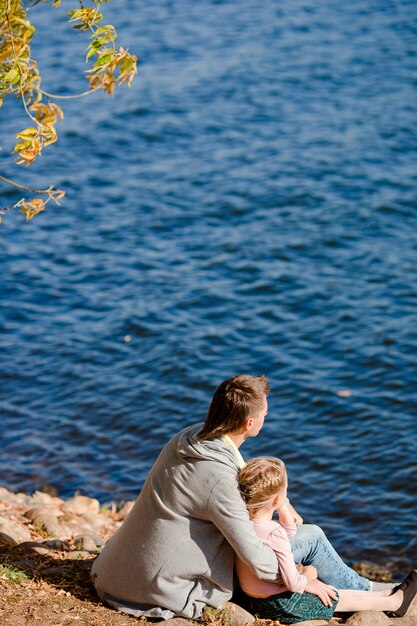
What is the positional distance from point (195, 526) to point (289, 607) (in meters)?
0.74

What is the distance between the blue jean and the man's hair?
866 mm

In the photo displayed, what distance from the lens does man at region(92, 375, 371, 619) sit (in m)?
5.22

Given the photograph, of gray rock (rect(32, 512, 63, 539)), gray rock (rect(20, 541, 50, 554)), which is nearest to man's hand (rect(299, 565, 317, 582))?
gray rock (rect(20, 541, 50, 554))

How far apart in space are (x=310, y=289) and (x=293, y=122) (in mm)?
6121

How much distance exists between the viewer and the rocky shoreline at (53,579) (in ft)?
17.9

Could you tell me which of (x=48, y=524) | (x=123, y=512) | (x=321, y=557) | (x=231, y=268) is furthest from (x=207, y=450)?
(x=231, y=268)

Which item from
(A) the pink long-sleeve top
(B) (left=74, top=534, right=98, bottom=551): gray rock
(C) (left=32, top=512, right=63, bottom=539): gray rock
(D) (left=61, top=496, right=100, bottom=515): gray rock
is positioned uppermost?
(A) the pink long-sleeve top

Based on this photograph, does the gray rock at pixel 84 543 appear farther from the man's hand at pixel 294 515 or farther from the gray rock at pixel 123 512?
the man's hand at pixel 294 515

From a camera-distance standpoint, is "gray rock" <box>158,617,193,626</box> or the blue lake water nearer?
"gray rock" <box>158,617,193,626</box>

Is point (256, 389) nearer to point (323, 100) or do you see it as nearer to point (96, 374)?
point (96, 374)

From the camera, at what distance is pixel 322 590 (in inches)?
221

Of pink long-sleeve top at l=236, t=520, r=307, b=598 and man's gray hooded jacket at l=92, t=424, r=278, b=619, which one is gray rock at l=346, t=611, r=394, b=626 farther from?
man's gray hooded jacket at l=92, t=424, r=278, b=619

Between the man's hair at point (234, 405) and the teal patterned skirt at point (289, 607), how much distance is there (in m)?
1.02

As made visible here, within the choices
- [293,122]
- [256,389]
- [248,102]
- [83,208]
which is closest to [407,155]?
[293,122]
